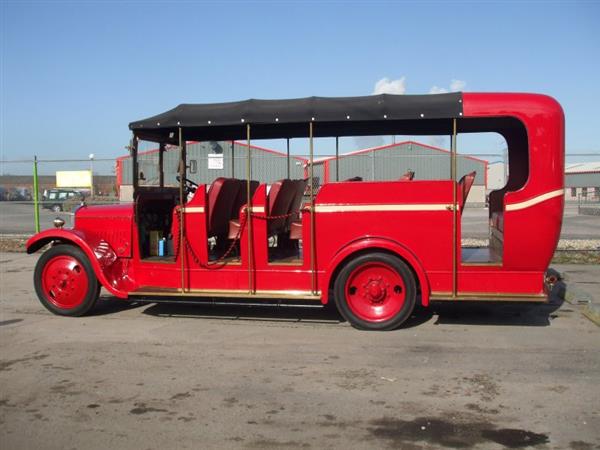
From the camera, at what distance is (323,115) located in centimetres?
627

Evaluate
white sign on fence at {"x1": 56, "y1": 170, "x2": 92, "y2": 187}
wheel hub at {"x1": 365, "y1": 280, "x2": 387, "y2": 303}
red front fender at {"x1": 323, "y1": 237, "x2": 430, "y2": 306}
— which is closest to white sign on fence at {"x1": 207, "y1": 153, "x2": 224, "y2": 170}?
red front fender at {"x1": 323, "y1": 237, "x2": 430, "y2": 306}

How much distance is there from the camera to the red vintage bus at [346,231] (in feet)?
19.5

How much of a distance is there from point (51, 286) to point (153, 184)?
1.83 m

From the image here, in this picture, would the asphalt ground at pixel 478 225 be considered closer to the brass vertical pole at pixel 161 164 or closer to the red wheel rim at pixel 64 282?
the brass vertical pole at pixel 161 164

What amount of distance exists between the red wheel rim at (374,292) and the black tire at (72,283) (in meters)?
3.22

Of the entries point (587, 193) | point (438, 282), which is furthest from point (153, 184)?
point (587, 193)

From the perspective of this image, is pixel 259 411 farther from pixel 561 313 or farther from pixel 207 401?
pixel 561 313

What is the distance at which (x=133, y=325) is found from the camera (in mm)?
6699

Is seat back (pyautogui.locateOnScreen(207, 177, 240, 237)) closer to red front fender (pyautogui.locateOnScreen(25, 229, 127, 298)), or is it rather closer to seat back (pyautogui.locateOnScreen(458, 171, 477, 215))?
red front fender (pyautogui.locateOnScreen(25, 229, 127, 298))

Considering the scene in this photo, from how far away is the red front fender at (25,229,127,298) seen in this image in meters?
6.82

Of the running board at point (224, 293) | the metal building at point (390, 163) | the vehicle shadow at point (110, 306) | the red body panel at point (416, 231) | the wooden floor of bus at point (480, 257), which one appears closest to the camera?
the red body panel at point (416, 231)

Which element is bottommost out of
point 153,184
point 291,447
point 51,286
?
point 291,447

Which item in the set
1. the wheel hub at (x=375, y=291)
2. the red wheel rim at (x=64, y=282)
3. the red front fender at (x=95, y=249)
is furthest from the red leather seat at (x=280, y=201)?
the red wheel rim at (x=64, y=282)

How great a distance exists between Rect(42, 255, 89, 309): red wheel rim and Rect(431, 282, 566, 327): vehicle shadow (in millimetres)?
4427
